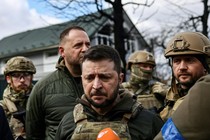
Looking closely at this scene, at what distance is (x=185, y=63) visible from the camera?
344cm

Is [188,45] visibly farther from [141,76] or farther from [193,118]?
[141,76]

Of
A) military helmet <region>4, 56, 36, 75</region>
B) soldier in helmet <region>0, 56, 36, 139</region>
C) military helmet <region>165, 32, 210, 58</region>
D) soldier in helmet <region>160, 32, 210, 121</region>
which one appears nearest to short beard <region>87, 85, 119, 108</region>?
soldier in helmet <region>160, 32, 210, 121</region>

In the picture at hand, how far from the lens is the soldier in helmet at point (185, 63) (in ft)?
11.0

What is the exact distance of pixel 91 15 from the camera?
1260cm

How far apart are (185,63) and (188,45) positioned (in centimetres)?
21

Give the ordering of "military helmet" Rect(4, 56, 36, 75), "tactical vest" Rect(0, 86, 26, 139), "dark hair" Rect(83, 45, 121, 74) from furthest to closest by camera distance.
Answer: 1. "military helmet" Rect(4, 56, 36, 75)
2. "tactical vest" Rect(0, 86, 26, 139)
3. "dark hair" Rect(83, 45, 121, 74)

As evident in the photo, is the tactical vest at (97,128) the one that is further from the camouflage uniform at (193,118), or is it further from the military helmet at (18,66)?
the military helmet at (18,66)

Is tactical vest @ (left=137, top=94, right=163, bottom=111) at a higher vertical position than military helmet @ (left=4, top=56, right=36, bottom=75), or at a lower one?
lower

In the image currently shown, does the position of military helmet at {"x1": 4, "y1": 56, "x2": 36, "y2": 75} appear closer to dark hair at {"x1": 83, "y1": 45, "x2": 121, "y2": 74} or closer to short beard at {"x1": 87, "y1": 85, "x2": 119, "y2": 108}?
dark hair at {"x1": 83, "y1": 45, "x2": 121, "y2": 74}

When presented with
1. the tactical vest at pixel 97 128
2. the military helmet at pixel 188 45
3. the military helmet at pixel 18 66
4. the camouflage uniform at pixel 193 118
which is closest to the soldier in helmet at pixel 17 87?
the military helmet at pixel 18 66

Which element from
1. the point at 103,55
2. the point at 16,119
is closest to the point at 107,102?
the point at 103,55

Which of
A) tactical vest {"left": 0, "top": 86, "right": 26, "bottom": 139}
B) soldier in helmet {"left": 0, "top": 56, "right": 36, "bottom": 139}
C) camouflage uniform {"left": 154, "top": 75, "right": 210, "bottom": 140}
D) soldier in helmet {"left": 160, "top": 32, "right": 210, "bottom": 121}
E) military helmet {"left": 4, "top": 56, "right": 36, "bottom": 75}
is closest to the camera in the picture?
camouflage uniform {"left": 154, "top": 75, "right": 210, "bottom": 140}

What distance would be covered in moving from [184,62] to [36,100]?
151 cm

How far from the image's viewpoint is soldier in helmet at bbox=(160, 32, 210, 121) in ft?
11.0
